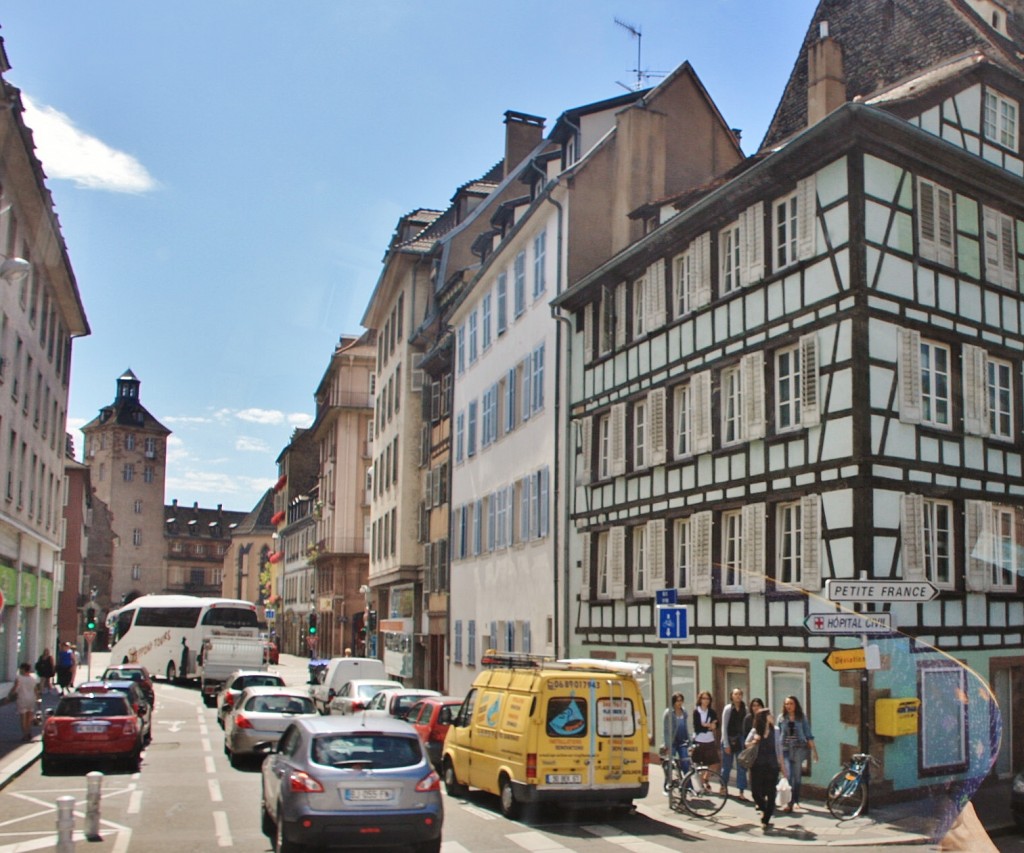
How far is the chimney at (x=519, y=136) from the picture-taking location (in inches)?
1933

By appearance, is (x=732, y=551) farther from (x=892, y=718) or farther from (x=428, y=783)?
(x=428, y=783)

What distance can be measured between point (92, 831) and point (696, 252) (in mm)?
14744

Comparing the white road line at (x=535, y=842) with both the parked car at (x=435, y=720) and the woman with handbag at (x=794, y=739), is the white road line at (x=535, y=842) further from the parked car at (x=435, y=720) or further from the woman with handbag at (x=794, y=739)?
the parked car at (x=435, y=720)

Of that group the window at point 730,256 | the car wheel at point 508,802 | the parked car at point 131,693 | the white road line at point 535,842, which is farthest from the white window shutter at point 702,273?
the parked car at point 131,693

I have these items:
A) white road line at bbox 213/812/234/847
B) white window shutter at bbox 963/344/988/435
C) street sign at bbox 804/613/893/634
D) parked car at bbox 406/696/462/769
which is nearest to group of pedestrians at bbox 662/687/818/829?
street sign at bbox 804/613/893/634

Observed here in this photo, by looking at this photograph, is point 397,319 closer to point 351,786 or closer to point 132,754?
point 132,754

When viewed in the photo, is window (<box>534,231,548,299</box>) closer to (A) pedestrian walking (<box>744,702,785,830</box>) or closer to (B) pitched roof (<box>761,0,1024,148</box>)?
(B) pitched roof (<box>761,0,1024,148</box>)

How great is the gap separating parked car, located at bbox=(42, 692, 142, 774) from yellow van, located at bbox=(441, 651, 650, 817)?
7597 millimetres

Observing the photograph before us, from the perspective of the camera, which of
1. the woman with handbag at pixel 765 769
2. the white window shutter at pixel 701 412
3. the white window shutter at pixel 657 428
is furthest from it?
the white window shutter at pixel 657 428

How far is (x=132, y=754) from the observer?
22062 millimetres

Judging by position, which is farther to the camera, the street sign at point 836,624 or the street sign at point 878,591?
the street sign at point 836,624

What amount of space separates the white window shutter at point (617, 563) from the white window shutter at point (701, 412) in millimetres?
3707

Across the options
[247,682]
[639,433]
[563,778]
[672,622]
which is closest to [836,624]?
[672,622]

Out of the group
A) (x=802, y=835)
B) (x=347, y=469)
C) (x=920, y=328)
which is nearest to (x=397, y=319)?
(x=347, y=469)
